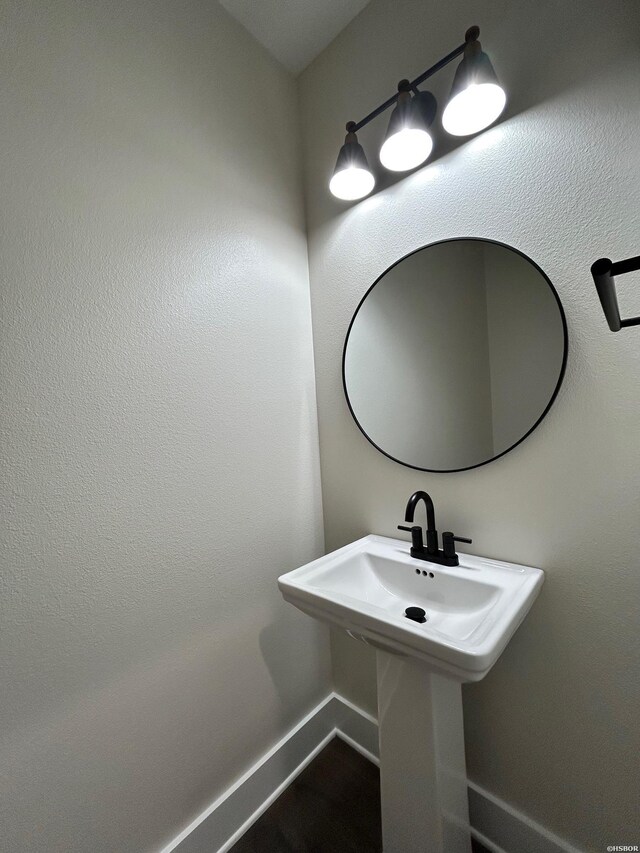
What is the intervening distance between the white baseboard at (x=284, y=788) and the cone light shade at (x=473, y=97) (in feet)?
6.48

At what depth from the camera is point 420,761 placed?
857 millimetres

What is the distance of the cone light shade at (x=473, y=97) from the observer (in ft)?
2.85

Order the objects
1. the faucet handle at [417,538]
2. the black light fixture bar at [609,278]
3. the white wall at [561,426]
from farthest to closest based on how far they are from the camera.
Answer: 1. the faucet handle at [417,538]
2. the white wall at [561,426]
3. the black light fixture bar at [609,278]

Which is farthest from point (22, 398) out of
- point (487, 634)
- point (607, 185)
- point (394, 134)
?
point (607, 185)

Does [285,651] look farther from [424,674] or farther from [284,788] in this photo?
[424,674]

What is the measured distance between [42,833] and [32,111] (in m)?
1.62

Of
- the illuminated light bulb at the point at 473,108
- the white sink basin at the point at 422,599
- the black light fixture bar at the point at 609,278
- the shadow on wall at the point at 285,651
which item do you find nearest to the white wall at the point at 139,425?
the shadow on wall at the point at 285,651

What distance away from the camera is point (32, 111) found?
79cm

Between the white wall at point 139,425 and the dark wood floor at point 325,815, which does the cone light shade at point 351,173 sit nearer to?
the white wall at point 139,425

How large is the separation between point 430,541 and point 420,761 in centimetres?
53

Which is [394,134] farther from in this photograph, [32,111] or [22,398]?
[22,398]

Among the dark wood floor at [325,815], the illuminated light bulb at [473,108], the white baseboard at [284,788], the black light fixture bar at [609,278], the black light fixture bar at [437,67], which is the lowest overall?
the dark wood floor at [325,815]

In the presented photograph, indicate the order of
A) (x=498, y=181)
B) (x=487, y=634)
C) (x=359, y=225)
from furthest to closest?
(x=359, y=225) < (x=498, y=181) < (x=487, y=634)

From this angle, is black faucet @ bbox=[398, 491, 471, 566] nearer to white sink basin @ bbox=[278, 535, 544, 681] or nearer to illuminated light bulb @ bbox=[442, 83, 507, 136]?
white sink basin @ bbox=[278, 535, 544, 681]
